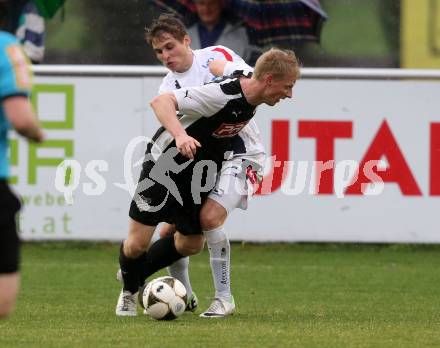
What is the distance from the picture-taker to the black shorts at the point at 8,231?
220 inches

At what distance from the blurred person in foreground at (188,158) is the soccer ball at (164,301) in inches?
11.9

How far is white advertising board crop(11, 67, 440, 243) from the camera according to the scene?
1328 centimetres

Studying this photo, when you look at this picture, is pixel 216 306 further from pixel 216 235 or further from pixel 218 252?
pixel 216 235

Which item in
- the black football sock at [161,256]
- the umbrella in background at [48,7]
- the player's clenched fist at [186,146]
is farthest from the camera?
the umbrella in background at [48,7]

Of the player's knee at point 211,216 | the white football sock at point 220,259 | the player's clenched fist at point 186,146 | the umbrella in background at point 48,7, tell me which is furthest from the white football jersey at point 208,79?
the umbrella in background at point 48,7

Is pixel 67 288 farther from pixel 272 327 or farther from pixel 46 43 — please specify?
pixel 46 43

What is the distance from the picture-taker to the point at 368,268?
12250 millimetres

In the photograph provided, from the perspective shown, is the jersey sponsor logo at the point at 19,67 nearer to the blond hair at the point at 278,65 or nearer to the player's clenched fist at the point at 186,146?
the player's clenched fist at the point at 186,146

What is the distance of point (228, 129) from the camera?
848cm

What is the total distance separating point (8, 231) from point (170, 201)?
302 centimetres

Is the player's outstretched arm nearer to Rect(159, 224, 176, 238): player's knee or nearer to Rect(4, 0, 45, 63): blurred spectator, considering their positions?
Rect(159, 224, 176, 238): player's knee

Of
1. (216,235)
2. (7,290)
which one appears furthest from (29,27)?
(7,290)

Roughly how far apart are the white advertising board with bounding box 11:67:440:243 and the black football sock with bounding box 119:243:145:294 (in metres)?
4.52

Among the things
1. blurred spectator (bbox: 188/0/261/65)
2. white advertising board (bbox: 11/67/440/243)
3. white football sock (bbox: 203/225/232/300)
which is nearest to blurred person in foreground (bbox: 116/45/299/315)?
white football sock (bbox: 203/225/232/300)
